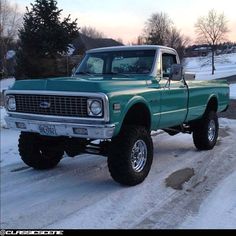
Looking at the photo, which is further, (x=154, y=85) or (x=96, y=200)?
(x=154, y=85)

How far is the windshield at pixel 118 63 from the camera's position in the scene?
7.84 meters

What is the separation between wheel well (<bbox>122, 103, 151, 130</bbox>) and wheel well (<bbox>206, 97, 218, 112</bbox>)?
284cm

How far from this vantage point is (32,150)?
765 cm

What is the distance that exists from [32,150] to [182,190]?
8.51ft

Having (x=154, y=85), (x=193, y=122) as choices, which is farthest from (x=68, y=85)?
(x=193, y=122)

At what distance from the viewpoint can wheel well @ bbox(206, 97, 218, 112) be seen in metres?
9.67

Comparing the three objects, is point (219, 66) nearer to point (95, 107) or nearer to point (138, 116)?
point (138, 116)

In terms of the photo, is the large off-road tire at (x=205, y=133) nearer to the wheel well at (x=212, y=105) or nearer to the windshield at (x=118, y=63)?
the wheel well at (x=212, y=105)

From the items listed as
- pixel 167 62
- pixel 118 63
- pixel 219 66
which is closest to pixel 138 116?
pixel 118 63

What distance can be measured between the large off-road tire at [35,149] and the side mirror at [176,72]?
7.25 feet

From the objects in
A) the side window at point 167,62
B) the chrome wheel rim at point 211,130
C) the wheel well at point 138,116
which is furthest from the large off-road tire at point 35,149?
the chrome wheel rim at point 211,130

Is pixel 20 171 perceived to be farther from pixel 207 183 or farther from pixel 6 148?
pixel 207 183

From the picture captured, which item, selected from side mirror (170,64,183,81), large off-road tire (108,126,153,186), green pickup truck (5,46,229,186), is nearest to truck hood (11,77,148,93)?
green pickup truck (5,46,229,186)

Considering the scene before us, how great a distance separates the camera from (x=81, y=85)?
6.28m
